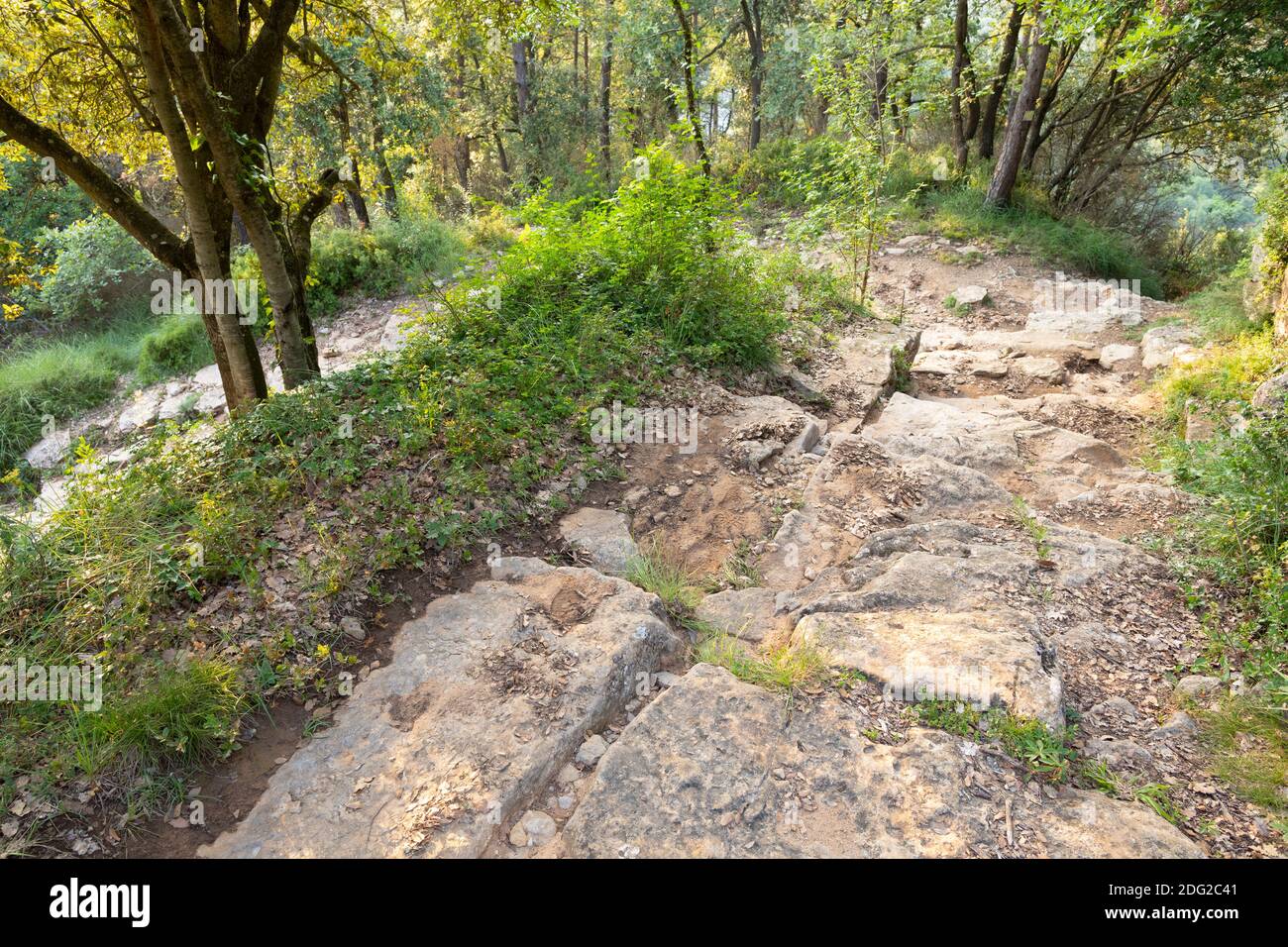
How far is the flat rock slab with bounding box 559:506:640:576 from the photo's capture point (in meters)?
4.29

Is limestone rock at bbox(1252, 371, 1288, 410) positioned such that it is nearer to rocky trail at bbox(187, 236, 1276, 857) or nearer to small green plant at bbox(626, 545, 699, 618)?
rocky trail at bbox(187, 236, 1276, 857)

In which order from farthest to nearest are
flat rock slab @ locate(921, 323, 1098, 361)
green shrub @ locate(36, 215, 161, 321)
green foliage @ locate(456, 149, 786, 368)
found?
green shrub @ locate(36, 215, 161, 321) → flat rock slab @ locate(921, 323, 1098, 361) → green foliage @ locate(456, 149, 786, 368)

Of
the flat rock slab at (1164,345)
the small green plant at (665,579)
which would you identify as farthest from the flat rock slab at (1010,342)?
the small green plant at (665,579)

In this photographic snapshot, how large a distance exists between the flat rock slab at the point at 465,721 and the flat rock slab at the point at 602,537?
1.02 feet

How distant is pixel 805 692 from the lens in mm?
3098

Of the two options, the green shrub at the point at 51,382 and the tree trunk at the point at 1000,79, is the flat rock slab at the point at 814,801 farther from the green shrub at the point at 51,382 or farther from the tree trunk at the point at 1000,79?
the green shrub at the point at 51,382

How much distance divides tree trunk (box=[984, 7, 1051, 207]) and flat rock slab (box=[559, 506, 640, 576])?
37.6ft

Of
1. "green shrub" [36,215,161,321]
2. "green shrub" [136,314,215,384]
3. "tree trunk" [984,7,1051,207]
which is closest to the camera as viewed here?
"tree trunk" [984,7,1051,207]

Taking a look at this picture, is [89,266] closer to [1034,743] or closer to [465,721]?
[465,721]

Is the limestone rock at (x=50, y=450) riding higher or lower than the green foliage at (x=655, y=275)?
lower

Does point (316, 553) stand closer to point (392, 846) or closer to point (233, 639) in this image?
point (233, 639)

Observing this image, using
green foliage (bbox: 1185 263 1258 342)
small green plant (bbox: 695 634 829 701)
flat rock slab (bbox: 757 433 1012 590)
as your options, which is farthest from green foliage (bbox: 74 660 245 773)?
green foliage (bbox: 1185 263 1258 342)

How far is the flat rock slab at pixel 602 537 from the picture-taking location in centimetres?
429

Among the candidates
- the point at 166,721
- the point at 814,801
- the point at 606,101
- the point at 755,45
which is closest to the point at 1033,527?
the point at 814,801
